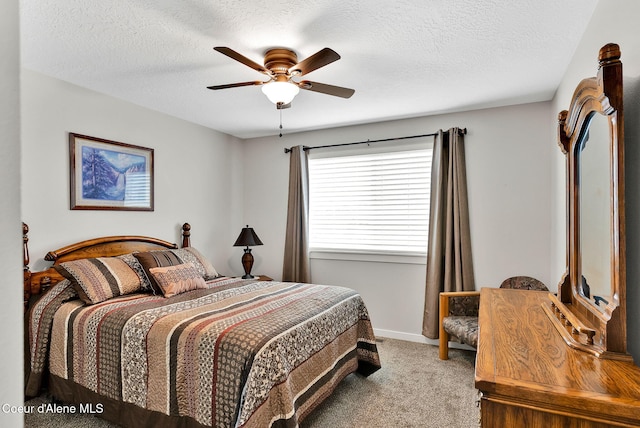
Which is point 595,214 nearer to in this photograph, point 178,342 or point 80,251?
point 178,342

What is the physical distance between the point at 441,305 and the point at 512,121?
1955 mm

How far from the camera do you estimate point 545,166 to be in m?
3.35

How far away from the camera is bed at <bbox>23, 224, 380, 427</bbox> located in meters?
1.88

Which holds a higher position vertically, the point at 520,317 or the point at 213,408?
the point at 520,317

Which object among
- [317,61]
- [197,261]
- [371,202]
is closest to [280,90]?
[317,61]

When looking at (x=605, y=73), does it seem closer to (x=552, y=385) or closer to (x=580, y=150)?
(x=580, y=150)

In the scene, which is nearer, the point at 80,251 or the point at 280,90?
the point at 280,90

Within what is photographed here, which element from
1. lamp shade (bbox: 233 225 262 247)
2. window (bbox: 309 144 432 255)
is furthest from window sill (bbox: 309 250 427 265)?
lamp shade (bbox: 233 225 262 247)

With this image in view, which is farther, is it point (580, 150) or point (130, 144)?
point (130, 144)

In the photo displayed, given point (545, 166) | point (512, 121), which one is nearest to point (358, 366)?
point (545, 166)

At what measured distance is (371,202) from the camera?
4.20m

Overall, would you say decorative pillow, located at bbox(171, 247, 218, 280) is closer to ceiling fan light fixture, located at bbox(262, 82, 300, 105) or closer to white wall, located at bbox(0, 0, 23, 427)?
ceiling fan light fixture, located at bbox(262, 82, 300, 105)

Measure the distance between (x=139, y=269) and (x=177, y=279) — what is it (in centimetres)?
36

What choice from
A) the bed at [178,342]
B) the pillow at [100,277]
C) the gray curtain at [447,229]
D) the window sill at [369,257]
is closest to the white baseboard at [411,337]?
the gray curtain at [447,229]
